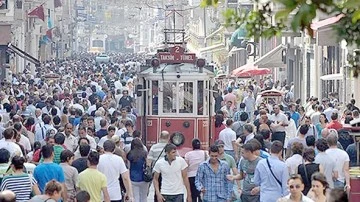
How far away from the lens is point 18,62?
65688 millimetres

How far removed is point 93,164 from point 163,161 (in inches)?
59.0

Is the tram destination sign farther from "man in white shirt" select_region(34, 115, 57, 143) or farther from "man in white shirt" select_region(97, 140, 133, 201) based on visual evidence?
"man in white shirt" select_region(97, 140, 133, 201)

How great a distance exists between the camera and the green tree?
4176 millimetres

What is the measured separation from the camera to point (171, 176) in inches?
541

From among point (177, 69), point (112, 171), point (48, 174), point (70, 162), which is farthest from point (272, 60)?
point (48, 174)

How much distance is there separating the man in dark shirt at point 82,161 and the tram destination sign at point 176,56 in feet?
25.4

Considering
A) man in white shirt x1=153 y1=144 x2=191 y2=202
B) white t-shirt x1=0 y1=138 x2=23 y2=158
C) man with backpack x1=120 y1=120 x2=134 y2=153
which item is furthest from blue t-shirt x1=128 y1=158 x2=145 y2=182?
man with backpack x1=120 y1=120 x2=134 y2=153

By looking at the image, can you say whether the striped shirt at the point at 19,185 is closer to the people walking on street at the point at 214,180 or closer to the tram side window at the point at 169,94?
the people walking on street at the point at 214,180

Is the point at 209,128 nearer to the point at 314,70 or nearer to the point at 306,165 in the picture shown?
the point at 306,165

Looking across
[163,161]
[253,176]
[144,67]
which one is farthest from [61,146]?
[144,67]

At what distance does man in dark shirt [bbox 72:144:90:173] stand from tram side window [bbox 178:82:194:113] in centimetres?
720

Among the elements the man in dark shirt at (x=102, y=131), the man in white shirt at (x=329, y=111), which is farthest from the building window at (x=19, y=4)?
the man in dark shirt at (x=102, y=131)

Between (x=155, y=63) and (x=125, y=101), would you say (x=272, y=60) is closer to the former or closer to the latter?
(x=125, y=101)

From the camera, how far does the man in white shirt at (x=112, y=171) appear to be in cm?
1326
